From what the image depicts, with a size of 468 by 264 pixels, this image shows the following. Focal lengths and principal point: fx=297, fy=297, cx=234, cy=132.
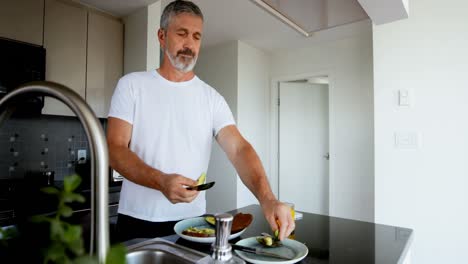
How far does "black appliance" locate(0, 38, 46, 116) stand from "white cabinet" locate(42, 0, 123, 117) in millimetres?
145

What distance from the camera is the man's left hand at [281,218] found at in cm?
85

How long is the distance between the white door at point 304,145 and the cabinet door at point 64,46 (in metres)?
2.67

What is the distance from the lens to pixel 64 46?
7.93 ft

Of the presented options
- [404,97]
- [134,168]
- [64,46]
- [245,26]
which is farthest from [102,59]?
[404,97]

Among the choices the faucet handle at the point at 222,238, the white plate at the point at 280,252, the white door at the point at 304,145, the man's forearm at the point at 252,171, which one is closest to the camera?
the faucet handle at the point at 222,238

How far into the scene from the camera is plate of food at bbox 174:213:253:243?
33.6 inches

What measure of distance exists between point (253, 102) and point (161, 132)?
2.86 m

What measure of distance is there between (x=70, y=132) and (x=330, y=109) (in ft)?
9.84

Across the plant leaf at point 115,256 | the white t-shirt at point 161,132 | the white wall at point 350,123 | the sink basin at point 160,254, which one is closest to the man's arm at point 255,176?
the white t-shirt at point 161,132

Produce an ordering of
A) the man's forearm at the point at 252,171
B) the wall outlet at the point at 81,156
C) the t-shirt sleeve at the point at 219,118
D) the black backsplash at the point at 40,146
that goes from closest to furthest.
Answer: the man's forearm at the point at 252,171, the t-shirt sleeve at the point at 219,118, the black backsplash at the point at 40,146, the wall outlet at the point at 81,156

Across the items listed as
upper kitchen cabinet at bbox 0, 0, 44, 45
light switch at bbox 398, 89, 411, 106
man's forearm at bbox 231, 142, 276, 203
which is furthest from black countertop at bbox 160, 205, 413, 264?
upper kitchen cabinet at bbox 0, 0, 44, 45

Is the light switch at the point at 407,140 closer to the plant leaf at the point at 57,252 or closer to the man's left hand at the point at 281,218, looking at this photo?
the man's left hand at the point at 281,218

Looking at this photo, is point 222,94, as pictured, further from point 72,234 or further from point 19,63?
point 72,234

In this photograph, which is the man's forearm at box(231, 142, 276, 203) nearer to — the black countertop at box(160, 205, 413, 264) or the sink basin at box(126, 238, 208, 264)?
the black countertop at box(160, 205, 413, 264)
